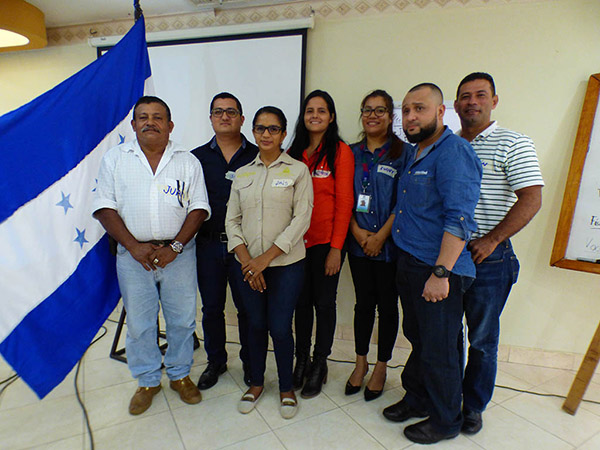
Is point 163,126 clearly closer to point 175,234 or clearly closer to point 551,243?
point 175,234

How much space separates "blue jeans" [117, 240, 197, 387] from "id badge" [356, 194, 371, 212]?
95 cm

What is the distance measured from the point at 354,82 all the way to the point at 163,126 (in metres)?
1.38

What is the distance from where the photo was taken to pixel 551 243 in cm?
218

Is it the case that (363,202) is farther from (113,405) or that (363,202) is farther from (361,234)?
(113,405)

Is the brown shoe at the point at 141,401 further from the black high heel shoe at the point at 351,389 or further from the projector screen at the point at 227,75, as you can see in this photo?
the projector screen at the point at 227,75

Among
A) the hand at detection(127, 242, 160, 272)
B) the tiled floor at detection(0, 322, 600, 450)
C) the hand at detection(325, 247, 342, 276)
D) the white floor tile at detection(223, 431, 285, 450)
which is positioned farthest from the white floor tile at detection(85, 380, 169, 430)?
the hand at detection(325, 247, 342, 276)

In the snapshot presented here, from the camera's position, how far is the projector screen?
92.1 inches

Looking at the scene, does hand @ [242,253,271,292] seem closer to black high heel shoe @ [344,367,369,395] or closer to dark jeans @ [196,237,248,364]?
dark jeans @ [196,237,248,364]

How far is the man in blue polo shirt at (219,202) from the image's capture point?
179 cm

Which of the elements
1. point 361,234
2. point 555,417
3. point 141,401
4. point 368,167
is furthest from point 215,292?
point 555,417

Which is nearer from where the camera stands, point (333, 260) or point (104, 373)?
point (333, 260)

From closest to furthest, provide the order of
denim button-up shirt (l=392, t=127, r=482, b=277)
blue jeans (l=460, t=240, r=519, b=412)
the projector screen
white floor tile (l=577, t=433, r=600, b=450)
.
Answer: denim button-up shirt (l=392, t=127, r=482, b=277) → blue jeans (l=460, t=240, r=519, b=412) → white floor tile (l=577, t=433, r=600, b=450) → the projector screen

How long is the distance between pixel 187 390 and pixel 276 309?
754 millimetres

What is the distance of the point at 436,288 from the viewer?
128 cm
